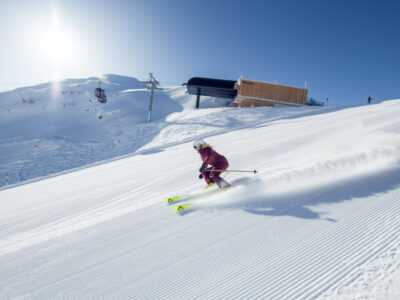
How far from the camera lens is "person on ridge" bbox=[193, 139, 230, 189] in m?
4.88

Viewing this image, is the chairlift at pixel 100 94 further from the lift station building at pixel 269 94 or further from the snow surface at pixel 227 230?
the snow surface at pixel 227 230

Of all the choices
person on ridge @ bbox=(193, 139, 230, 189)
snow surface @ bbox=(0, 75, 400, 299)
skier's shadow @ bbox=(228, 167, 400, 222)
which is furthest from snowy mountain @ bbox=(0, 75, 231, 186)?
skier's shadow @ bbox=(228, 167, 400, 222)

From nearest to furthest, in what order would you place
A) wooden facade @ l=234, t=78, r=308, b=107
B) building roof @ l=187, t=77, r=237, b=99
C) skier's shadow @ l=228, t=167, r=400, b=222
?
skier's shadow @ l=228, t=167, r=400, b=222, wooden facade @ l=234, t=78, r=308, b=107, building roof @ l=187, t=77, r=237, b=99

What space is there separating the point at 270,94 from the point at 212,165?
20.2 metres

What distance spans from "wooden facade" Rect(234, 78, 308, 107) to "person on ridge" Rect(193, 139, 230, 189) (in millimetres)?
19199

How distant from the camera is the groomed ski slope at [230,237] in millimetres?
2246

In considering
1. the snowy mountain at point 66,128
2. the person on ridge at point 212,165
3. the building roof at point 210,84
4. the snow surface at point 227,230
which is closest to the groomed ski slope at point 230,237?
the snow surface at point 227,230

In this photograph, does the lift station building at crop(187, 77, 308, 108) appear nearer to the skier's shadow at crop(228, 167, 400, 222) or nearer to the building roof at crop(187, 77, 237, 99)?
the building roof at crop(187, 77, 237, 99)

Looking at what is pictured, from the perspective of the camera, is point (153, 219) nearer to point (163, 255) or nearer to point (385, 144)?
point (163, 255)

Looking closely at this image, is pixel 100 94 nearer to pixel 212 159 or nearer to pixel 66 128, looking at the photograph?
pixel 66 128

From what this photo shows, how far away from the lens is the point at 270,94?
2234 centimetres

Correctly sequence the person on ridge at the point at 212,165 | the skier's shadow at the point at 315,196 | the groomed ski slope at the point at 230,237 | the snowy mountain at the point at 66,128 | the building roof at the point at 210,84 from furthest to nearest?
the building roof at the point at 210,84 < the snowy mountain at the point at 66,128 < the person on ridge at the point at 212,165 < the skier's shadow at the point at 315,196 < the groomed ski slope at the point at 230,237

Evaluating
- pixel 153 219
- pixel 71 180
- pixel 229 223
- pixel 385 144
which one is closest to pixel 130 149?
pixel 71 180

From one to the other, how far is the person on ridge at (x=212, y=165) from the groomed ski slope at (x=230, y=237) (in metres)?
0.44
